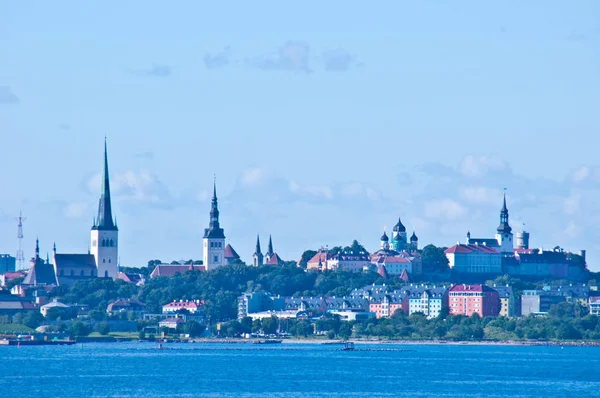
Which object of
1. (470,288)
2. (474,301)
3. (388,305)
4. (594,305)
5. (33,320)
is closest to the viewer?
(33,320)

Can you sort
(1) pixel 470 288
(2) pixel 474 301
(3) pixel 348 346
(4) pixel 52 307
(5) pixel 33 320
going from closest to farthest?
(3) pixel 348 346 → (5) pixel 33 320 → (4) pixel 52 307 → (2) pixel 474 301 → (1) pixel 470 288

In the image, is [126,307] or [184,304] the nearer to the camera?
[126,307]

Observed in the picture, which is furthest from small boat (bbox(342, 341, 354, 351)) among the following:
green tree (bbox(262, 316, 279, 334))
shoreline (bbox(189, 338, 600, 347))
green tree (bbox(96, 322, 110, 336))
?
green tree (bbox(96, 322, 110, 336))

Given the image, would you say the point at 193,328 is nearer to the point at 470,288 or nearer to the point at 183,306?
the point at 183,306

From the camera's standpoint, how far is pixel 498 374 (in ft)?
353

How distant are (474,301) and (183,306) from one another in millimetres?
27935

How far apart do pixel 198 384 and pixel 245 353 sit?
3943 centimetres

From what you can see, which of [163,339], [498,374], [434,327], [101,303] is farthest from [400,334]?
[498,374]

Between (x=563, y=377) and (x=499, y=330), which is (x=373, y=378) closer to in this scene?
(x=563, y=377)

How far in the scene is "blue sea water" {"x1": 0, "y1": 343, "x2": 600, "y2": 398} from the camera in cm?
9256

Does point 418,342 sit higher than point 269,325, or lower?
lower

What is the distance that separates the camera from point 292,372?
10719 cm

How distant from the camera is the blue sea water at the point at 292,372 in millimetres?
92562

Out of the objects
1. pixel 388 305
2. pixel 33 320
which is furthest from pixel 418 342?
pixel 33 320
